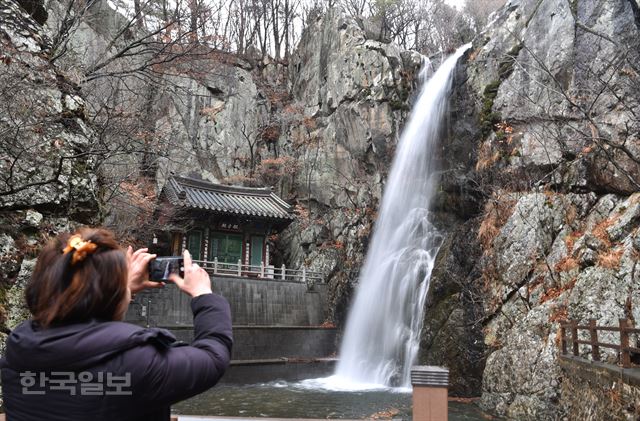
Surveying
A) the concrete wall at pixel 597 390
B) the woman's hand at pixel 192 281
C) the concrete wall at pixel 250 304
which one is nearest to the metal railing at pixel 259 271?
the concrete wall at pixel 250 304

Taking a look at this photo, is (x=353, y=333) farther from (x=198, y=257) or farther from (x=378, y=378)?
(x=198, y=257)

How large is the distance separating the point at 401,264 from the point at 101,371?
16.5m

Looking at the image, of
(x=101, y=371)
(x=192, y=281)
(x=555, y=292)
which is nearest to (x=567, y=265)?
(x=555, y=292)

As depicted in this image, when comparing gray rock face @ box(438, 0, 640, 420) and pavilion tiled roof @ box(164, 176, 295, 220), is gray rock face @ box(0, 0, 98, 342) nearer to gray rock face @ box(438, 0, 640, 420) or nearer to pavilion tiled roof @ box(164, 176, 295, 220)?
gray rock face @ box(438, 0, 640, 420)

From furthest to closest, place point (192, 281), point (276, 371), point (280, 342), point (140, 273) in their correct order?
point (280, 342) < point (276, 371) < point (140, 273) < point (192, 281)

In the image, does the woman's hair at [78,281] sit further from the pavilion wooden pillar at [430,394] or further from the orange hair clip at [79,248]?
the pavilion wooden pillar at [430,394]

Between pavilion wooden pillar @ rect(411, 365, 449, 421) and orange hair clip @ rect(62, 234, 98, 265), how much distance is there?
289cm

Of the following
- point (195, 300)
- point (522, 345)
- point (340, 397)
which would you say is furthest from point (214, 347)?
point (340, 397)

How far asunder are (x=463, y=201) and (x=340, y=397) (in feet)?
26.3

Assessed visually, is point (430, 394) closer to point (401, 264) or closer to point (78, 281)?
point (78, 281)

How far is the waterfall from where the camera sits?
15776 millimetres

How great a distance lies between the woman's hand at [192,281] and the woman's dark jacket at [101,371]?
23 cm

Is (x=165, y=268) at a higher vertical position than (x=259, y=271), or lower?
lower

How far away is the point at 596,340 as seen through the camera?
8.36 metres
